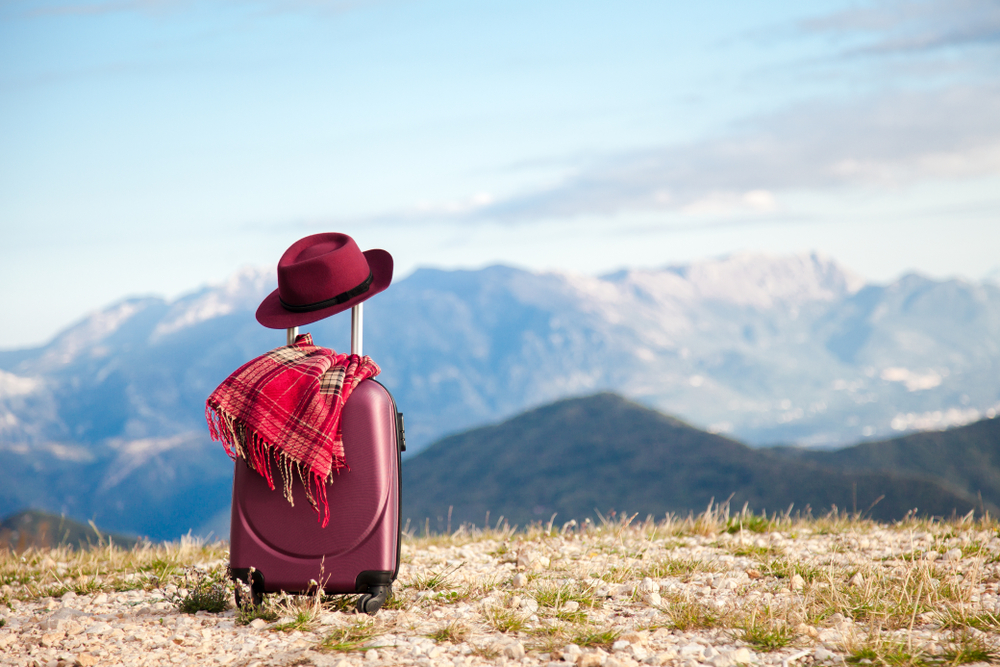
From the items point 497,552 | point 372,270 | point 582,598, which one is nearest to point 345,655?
point 582,598

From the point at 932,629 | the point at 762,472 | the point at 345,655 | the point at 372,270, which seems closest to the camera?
the point at 345,655

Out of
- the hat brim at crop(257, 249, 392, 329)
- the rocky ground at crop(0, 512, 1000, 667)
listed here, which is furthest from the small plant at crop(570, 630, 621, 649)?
the hat brim at crop(257, 249, 392, 329)

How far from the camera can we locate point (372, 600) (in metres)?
4.76

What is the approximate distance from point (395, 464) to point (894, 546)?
15.1 ft

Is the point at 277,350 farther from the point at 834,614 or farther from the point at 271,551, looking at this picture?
the point at 834,614

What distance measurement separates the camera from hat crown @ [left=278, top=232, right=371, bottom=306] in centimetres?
500

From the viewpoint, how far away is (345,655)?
4.04 m

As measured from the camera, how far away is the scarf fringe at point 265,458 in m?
4.66

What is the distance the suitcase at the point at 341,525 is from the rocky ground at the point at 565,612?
17 cm

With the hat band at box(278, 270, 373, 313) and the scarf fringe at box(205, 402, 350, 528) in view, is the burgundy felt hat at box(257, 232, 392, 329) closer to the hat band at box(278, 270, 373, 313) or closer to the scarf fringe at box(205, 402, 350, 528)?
the hat band at box(278, 270, 373, 313)

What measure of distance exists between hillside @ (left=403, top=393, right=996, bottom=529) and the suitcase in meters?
75.1

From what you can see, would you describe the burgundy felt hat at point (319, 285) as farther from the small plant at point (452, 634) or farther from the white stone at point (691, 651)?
the white stone at point (691, 651)

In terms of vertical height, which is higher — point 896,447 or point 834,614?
point 834,614

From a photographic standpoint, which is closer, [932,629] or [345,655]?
[345,655]
